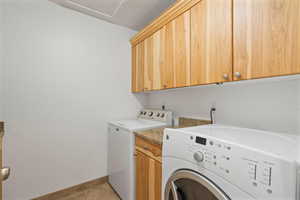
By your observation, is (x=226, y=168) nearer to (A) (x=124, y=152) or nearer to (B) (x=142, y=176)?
(B) (x=142, y=176)

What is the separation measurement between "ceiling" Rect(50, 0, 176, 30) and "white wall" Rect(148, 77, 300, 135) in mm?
1158

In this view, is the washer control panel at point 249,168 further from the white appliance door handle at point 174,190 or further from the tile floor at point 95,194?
the tile floor at point 95,194

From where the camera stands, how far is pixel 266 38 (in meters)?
0.78

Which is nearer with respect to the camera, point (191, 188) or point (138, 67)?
point (191, 188)

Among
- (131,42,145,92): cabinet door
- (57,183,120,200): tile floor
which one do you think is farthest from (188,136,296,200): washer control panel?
(57,183,120,200): tile floor

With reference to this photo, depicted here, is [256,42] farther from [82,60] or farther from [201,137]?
[82,60]

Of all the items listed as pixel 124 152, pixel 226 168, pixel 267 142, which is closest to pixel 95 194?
pixel 124 152

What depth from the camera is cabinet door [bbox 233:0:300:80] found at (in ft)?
2.28

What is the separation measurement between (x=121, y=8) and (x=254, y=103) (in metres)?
1.81

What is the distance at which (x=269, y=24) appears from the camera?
2.53 feet

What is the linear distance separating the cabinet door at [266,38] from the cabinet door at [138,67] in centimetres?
121

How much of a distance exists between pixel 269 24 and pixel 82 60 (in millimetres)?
1896

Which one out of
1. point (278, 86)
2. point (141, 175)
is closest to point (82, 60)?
point (141, 175)

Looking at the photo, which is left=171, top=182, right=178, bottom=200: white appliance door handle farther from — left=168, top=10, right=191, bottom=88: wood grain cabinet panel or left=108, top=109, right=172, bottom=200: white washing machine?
left=168, top=10, right=191, bottom=88: wood grain cabinet panel
